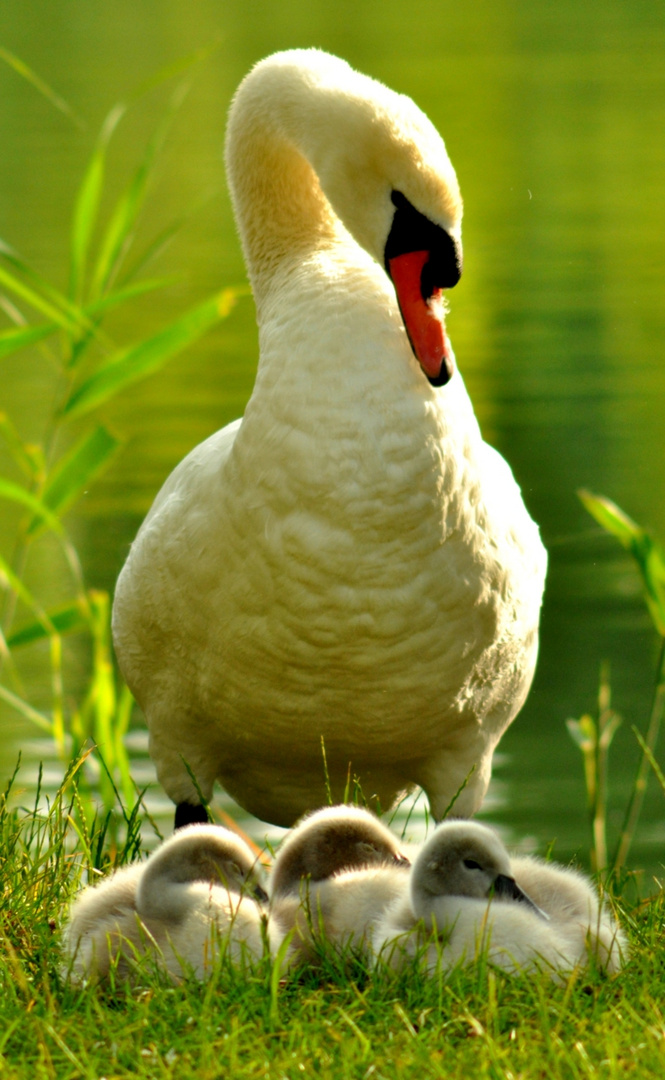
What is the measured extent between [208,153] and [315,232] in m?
22.2

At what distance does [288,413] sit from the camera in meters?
3.53

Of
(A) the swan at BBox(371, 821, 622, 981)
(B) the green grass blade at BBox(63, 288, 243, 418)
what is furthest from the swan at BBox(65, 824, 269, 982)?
(B) the green grass blade at BBox(63, 288, 243, 418)

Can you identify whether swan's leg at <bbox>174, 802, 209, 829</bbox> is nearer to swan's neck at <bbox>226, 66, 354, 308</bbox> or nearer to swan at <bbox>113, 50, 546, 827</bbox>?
swan at <bbox>113, 50, 546, 827</bbox>

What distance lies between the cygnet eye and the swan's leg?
1128 millimetres

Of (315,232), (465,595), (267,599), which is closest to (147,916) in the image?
(267,599)

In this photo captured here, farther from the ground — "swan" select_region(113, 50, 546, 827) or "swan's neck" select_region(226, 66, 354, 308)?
"swan's neck" select_region(226, 66, 354, 308)

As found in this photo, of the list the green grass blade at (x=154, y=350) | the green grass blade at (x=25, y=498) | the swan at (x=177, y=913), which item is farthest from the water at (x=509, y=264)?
the swan at (x=177, y=913)

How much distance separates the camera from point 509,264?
2078cm

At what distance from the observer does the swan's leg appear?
4117 mm

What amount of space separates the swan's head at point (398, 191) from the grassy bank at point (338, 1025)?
125cm

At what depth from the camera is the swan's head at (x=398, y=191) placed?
136 inches

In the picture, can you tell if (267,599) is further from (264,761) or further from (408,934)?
(408,934)

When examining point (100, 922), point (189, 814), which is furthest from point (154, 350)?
point (100, 922)

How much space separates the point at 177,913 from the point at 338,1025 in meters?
0.47
